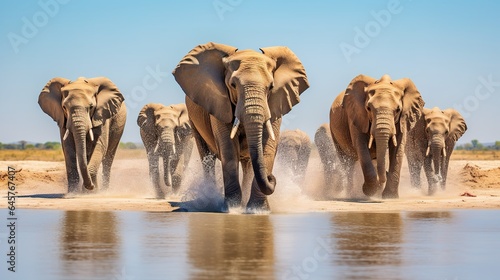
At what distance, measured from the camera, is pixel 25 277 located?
875 centimetres

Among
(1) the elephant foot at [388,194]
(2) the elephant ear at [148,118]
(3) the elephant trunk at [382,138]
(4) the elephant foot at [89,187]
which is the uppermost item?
(2) the elephant ear at [148,118]

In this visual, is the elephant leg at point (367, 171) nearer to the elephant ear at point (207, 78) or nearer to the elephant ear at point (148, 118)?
the elephant ear at point (207, 78)

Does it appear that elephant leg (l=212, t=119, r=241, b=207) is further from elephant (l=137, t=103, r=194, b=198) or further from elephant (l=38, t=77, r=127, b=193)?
elephant (l=137, t=103, r=194, b=198)

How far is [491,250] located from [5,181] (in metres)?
18.2

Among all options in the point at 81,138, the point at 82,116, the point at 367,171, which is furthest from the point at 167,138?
the point at 367,171

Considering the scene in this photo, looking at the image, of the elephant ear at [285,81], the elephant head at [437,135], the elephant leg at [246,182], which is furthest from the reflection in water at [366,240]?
the elephant head at [437,135]

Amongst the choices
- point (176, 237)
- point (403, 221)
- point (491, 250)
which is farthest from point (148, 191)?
point (491, 250)

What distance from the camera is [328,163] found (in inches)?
1085

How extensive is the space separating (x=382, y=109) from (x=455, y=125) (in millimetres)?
8340

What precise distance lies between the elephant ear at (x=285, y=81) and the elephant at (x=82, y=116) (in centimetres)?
578

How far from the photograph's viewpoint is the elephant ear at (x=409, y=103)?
2105 cm

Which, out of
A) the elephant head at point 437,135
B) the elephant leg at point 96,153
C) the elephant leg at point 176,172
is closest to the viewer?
the elephant leg at point 96,153

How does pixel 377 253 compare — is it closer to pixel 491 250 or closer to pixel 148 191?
pixel 491 250

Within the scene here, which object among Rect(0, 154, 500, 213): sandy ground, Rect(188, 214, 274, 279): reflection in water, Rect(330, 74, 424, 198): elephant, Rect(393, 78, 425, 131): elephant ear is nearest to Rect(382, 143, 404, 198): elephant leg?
Rect(330, 74, 424, 198): elephant
